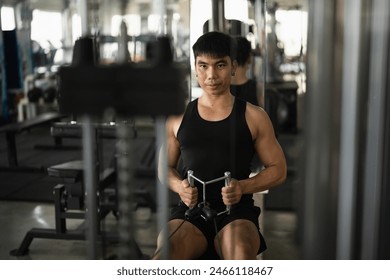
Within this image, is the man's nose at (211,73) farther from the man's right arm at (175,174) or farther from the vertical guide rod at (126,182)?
the vertical guide rod at (126,182)

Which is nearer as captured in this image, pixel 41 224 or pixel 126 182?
pixel 126 182

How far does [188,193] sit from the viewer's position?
1.02 meters

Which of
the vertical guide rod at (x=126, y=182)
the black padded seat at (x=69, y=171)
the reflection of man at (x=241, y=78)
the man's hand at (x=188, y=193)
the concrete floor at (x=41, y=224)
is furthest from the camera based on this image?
the black padded seat at (x=69, y=171)

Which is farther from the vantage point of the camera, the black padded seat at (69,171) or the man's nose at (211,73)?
the black padded seat at (69,171)

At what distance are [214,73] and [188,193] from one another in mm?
281

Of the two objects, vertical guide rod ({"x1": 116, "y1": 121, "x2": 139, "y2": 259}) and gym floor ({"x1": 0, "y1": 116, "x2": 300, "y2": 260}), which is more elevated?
vertical guide rod ({"x1": 116, "y1": 121, "x2": 139, "y2": 259})

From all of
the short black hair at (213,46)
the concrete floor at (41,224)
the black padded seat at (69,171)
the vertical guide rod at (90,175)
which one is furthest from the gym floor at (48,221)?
the vertical guide rod at (90,175)

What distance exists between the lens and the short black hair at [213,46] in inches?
41.1

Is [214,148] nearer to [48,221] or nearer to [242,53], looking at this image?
[242,53]

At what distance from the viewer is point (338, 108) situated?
2.22 ft

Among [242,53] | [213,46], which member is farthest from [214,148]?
[242,53]

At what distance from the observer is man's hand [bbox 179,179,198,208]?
103cm

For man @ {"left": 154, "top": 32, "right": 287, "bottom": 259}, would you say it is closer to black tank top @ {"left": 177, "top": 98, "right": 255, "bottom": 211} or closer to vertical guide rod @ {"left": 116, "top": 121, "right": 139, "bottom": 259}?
black tank top @ {"left": 177, "top": 98, "right": 255, "bottom": 211}

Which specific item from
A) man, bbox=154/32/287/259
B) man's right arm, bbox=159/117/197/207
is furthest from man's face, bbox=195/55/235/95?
man's right arm, bbox=159/117/197/207
